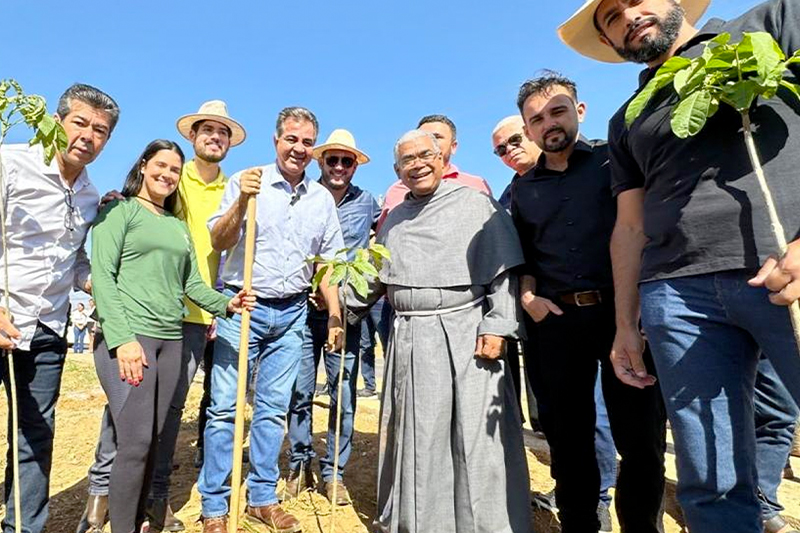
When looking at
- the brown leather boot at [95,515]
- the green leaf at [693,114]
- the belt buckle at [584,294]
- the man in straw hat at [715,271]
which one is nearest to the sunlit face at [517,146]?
the belt buckle at [584,294]

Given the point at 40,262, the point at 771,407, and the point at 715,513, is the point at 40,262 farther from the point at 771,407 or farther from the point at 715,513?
the point at 771,407

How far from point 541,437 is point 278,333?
10.7 feet

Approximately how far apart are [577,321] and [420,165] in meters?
1.25

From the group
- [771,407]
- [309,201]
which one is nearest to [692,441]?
[771,407]

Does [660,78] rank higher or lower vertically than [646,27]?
lower

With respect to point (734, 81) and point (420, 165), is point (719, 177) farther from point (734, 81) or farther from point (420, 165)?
point (420, 165)

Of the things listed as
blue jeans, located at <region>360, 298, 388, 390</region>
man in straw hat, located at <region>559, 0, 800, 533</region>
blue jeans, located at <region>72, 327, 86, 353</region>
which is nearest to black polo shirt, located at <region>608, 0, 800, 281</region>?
man in straw hat, located at <region>559, 0, 800, 533</region>

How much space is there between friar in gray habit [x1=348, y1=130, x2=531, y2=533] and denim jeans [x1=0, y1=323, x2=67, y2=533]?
1859 millimetres

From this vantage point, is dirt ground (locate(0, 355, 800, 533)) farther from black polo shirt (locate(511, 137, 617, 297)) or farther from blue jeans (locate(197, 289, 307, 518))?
black polo shirt (locate(511, 137, 617, 297))

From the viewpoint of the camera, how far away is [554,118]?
2803mm

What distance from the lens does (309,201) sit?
350 cm

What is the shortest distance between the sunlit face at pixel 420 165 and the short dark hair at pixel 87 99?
1.61 meters

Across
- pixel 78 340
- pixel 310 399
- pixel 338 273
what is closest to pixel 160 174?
pixel 338 273

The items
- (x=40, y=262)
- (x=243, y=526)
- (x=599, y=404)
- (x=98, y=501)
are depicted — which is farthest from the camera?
(x=599, y=404)
